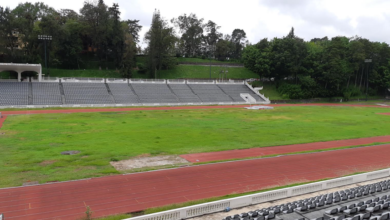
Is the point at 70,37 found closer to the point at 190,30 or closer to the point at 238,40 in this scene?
the point at 190,30

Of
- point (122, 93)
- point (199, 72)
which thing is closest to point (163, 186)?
point (122, 93)

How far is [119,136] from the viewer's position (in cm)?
2431

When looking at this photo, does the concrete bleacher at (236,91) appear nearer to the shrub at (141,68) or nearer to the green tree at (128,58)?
the shrub at (141,68)

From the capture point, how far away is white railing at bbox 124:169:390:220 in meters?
10.0

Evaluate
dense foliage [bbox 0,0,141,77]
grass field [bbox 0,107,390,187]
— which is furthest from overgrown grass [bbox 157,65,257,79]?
grass field [bbox 0,107,390,187]

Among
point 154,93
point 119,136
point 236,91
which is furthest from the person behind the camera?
point 236,91

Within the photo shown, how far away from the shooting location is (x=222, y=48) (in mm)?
100750

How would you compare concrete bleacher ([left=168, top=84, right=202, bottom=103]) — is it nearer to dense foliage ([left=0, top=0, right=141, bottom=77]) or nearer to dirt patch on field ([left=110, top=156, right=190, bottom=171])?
dense foliage ([left=0, top=0, right=141, bottom=77])

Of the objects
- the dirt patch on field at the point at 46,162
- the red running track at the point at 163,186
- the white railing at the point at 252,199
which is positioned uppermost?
the white railing at the point at 252,199

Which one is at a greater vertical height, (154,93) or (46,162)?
(154,93)

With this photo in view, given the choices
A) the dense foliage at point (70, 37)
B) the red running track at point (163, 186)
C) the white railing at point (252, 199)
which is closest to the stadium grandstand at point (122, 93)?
the dense foliage at point (70, 37)

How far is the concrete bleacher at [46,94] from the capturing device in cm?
4431

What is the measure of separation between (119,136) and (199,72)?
58.4 meters

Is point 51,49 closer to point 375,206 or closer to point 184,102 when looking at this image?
point 184,102
